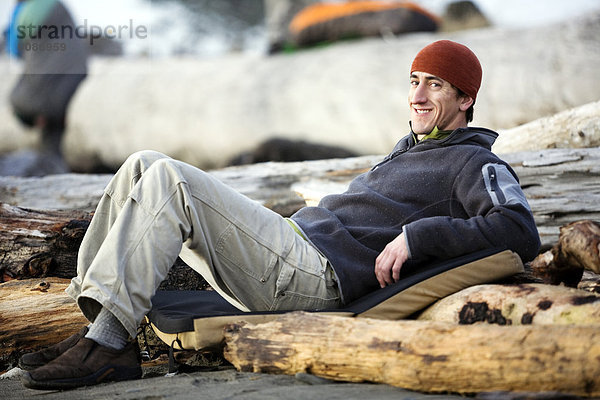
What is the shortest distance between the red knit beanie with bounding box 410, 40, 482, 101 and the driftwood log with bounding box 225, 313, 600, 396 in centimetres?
122

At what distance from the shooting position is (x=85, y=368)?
2047 mm

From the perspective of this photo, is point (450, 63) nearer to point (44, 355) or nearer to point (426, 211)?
point (426, 211)

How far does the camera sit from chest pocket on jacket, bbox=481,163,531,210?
2285 mm

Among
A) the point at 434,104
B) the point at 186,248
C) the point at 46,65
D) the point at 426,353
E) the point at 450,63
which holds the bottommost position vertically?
the point at 426,353

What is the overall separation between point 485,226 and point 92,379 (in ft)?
4.63

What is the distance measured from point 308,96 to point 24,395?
635 centimetres

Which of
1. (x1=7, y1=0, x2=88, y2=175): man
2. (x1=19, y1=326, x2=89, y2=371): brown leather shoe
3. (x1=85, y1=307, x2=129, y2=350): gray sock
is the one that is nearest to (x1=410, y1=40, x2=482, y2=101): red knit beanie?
(x1=85, y1=307, x2=129, y2=350): gray sock

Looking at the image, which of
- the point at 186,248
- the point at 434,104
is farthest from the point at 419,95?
the point at 186,248

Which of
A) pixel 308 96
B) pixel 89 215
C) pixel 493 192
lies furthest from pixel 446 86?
pixel 308 96

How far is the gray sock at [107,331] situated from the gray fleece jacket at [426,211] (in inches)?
31.1

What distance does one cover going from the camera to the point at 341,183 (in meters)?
4.16

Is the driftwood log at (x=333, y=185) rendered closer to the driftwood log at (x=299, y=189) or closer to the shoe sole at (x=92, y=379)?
the driftwood log at (x=299, y=189)

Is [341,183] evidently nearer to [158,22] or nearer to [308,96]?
[308,96]

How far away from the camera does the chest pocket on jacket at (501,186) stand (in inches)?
90.0
